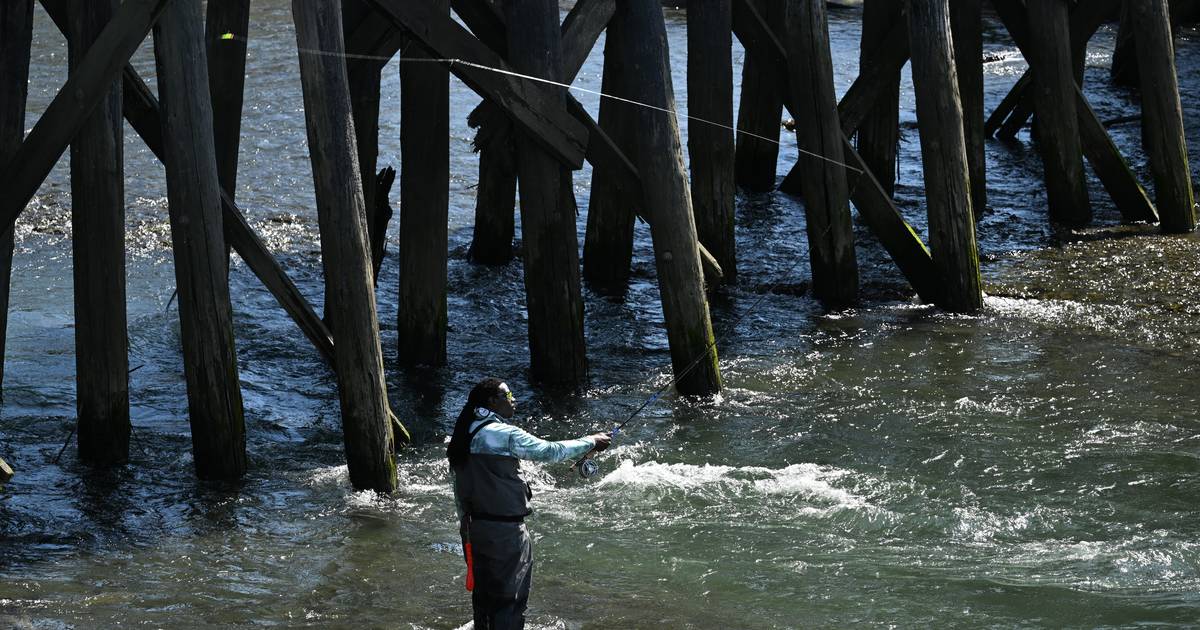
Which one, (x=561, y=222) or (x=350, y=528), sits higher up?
(x=561, y=222)

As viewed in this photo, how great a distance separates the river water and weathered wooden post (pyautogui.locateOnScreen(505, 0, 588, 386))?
0.98 ft

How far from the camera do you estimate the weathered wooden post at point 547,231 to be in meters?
7.82

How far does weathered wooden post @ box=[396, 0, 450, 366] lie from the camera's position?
8164 mm

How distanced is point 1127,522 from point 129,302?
23.0 ft

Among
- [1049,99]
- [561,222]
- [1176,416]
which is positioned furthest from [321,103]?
[1049,99]

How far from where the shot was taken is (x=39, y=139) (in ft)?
21.2

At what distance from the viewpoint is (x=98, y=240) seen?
686 cm

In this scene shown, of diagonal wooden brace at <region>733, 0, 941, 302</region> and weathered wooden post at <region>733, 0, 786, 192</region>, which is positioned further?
weathered wooden post at <region>733, 0, 786, 192</region>

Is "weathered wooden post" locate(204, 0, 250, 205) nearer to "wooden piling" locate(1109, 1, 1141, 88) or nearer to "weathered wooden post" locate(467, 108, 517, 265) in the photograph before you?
"weathered wooden post" locate(467, 108, 517, 265)

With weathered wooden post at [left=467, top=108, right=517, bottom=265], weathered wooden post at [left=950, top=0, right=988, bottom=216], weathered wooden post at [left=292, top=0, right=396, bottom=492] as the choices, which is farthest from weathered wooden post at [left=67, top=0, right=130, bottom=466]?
weathered wooden post at [left=950, top=0, right=988, bottom=216]

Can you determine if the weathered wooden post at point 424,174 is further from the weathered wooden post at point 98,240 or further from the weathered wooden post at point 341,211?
the weathered wooden post at point 98,240

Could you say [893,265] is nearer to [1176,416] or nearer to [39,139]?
[1176,416]

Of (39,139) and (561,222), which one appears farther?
(561,222)

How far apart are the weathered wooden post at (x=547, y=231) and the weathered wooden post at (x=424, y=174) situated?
500 millimetres
